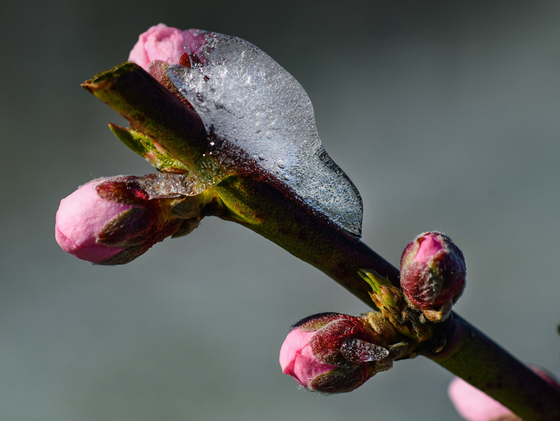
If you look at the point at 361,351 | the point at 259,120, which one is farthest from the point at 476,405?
the point at 259,120

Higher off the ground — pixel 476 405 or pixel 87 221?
pixel 476 405

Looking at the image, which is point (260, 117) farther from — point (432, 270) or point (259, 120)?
point (432, 270)

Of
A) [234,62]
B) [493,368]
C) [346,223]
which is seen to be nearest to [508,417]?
[493,368]

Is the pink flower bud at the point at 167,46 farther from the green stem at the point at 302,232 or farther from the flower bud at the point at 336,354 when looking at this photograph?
the flower bud at the point at 336,354

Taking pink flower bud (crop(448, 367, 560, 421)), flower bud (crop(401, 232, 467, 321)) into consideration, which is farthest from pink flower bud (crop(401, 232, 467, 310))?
pink flower bud (crop(448, 367, 560, 421))

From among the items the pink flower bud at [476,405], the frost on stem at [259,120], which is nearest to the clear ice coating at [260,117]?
the frost on stem at [259,120]
